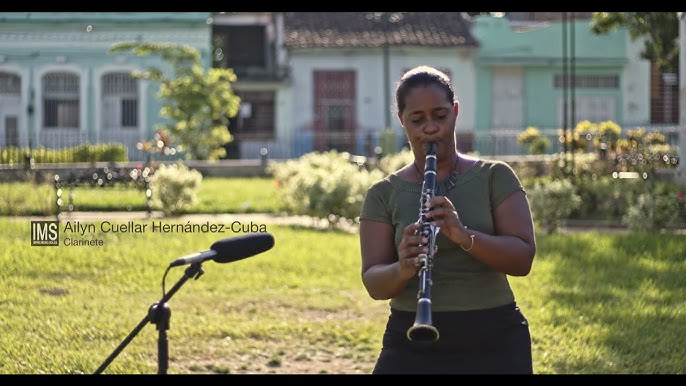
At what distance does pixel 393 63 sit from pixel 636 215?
14.5m

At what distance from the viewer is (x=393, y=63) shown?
1013 inches

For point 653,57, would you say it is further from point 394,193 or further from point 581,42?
point 394,193

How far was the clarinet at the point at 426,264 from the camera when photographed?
2.97m

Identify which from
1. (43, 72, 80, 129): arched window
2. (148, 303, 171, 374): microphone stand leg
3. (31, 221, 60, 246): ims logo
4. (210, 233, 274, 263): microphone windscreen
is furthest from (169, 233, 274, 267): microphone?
(43, 72, 80, 129): arched window

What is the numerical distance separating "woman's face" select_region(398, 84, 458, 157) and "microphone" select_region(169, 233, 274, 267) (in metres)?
0.50

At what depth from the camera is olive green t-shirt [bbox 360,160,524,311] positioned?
133 inches

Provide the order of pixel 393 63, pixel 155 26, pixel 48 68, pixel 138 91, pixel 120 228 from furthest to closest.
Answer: pixel 393 63
pixel 138 91
pixel 155 26
pixel 48 68
pixel 120 228

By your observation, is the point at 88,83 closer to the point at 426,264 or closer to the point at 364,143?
the point at 364,143

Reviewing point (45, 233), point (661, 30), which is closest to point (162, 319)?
point (45, 233)

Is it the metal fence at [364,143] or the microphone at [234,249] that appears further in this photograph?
the metal fence at [364,143]

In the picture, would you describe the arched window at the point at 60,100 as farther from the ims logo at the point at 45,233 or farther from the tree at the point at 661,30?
the ims logo at the point at 45,233

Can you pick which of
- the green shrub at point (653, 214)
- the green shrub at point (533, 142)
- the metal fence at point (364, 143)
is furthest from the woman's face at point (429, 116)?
the green shrub at point (533, 142)

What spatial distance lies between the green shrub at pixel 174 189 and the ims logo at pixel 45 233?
4.44 metres

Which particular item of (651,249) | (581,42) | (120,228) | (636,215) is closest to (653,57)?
(636,215)
